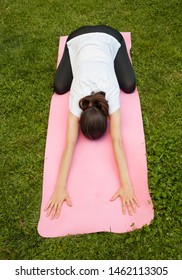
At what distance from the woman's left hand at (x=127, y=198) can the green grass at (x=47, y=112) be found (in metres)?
0.17

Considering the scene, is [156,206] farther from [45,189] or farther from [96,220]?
[45,189]

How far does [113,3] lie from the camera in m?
4.56

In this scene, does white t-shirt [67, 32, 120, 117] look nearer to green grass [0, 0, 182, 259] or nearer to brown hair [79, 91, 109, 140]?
brown hair [79, 91, 109, 140]

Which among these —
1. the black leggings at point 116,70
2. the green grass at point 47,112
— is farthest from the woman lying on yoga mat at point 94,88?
the green grass at point 47,112

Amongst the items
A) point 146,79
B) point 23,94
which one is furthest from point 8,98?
point 146,79

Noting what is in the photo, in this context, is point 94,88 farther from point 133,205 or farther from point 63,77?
point 133,205

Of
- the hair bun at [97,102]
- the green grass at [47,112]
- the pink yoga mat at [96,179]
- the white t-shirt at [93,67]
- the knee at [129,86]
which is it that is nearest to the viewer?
the green grass at [47,112]

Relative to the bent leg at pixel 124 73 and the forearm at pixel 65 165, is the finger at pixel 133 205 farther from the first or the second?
the bent leg at pixel 124 73

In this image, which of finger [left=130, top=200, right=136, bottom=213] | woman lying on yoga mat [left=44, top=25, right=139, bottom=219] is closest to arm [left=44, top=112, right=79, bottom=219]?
woman lying on yoga mat [left=44, top=25, right=139, bottom=219]

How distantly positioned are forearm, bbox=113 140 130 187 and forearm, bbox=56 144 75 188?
0.41 m

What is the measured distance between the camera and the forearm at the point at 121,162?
291 cm

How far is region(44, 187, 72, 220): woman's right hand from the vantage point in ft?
9.39

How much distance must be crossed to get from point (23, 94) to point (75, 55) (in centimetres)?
71

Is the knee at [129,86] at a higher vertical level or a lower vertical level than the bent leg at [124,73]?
lower
